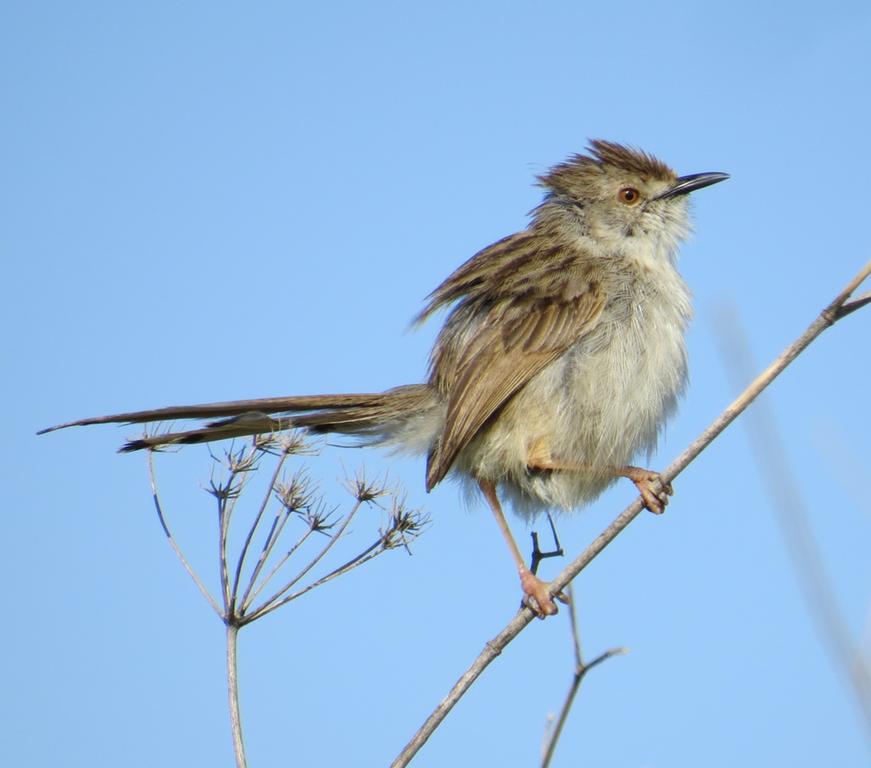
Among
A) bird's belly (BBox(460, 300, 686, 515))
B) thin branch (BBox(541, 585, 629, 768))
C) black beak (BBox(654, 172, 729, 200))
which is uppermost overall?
black beak (BBox(654, 172, 729, 200))

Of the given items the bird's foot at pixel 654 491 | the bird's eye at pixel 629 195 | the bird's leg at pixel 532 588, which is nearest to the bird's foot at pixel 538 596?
the bird's leg at pixel 532 588

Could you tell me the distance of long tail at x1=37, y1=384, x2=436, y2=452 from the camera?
4.23 meters

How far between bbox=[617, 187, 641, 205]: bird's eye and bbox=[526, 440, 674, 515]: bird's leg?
5.22ft

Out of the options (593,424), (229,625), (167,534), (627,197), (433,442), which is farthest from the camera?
(627,197)

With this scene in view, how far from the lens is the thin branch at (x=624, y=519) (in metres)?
2.77

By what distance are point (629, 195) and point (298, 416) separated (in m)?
2.16

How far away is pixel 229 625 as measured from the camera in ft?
9.78

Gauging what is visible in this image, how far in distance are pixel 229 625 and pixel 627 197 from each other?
3569 mm

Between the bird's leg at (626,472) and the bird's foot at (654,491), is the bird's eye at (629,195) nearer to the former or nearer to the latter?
the bird's leg at (626,472)

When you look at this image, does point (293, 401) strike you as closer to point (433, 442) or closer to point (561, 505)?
point (433, 442)

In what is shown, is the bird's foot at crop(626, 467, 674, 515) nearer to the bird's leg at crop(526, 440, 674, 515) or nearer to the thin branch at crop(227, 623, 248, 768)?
the bird's leg at crop(526, 440, 674, 515)

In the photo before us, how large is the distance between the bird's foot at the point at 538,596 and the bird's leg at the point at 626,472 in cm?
50

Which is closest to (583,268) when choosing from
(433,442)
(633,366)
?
(633,366)

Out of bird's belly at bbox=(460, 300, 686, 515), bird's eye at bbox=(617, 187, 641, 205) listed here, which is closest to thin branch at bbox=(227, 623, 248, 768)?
bird's belly at bbox=(460, 300, 686, 515)
